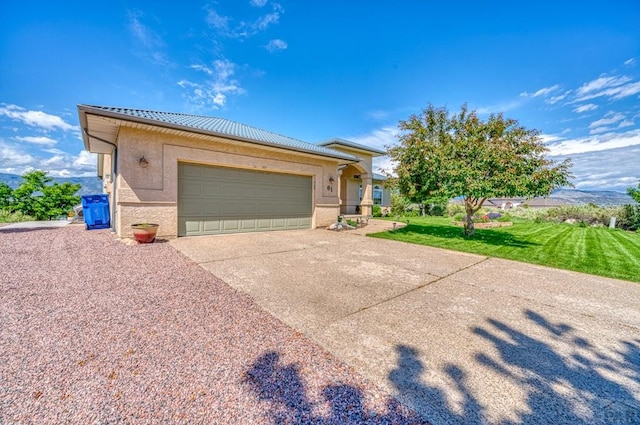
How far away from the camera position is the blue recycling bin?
10266 mm

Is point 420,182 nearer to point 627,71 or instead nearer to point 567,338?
point 567,338

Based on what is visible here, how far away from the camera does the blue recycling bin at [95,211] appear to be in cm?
1027

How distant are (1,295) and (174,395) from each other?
3.67 m

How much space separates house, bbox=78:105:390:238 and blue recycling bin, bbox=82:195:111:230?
1374 millimetres

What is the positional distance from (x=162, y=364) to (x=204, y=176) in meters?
7.63

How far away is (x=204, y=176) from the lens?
28.9ft

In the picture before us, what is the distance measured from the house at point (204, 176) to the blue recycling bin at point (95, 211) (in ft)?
4.51

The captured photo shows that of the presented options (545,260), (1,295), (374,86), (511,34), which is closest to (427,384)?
(1,295)

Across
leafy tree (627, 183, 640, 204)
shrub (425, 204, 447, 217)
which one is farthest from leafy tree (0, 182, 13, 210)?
leafy tree (627, 183, 640, 204)

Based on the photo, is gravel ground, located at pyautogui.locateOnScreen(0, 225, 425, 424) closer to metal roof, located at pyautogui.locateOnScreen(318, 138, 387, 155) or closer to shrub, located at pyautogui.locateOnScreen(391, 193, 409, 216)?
metal roof, located at pyautogui.locateOnScreen(318, 138, 387, 155)

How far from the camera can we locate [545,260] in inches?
251

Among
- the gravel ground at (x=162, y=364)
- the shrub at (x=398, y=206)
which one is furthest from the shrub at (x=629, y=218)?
the gravel ground at (x=162, y=364)

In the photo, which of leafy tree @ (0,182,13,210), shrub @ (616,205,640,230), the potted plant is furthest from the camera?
leafy tree @ (0,182,13,210)

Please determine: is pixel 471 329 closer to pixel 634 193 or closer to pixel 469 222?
pixel 469 222
